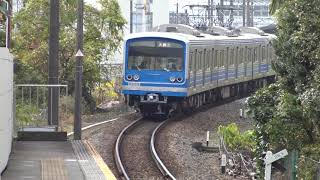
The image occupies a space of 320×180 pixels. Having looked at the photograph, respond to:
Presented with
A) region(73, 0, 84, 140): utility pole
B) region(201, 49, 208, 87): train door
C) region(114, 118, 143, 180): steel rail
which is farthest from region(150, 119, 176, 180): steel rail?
region(201, 49, 208, 87): train door

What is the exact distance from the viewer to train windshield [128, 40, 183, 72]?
23.2m

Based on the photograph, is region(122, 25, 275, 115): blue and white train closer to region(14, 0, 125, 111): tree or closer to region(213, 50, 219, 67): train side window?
region(213, 50, 219, 67): train side window

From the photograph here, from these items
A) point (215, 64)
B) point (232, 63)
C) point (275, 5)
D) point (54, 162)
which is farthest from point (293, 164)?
point (232, 63)

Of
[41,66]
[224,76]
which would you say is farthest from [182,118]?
[41,66]

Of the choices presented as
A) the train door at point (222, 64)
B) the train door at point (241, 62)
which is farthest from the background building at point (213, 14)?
the train door at point (222, 64)

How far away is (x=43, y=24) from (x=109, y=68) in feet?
16.2

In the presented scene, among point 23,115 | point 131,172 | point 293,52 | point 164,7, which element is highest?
point 164,7

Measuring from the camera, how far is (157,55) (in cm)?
2328

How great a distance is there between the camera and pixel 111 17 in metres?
30.8

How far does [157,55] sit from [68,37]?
749cm

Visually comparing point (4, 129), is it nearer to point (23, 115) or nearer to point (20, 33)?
point (23, 115)

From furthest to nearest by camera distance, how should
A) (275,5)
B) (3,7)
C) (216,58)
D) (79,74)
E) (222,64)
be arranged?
(222,64) < (216,58) < (79,74) < (275,5) < (3,7)

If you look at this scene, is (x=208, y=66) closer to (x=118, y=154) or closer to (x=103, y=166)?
(x=118, y=154)

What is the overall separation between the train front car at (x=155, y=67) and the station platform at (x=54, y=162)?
8.47 m
